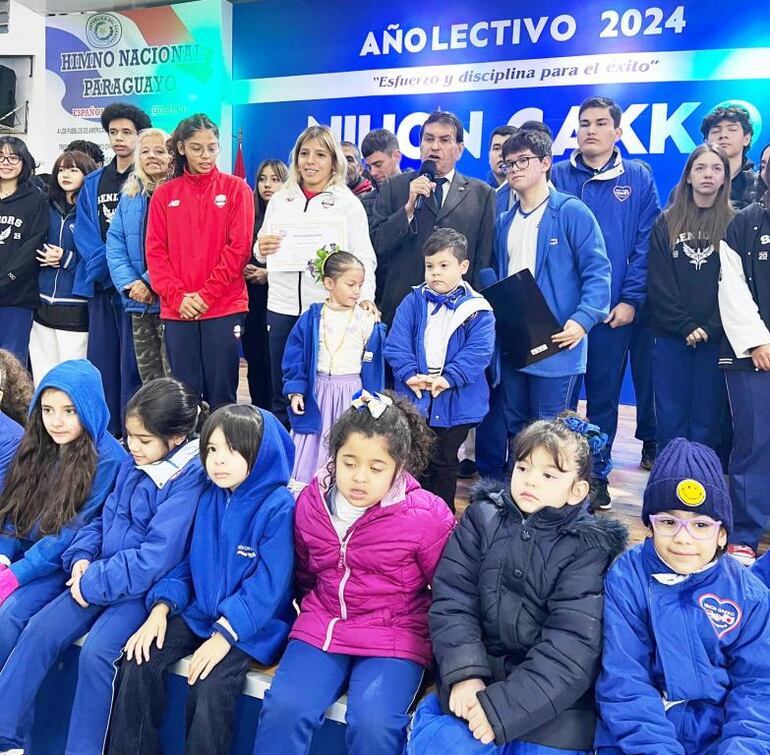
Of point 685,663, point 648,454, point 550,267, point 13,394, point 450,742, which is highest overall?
point 550,267

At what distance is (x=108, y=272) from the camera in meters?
3.63

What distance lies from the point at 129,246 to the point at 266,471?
193 cm

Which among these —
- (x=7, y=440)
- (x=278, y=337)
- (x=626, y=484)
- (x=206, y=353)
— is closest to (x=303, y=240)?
(x=278, y=337)

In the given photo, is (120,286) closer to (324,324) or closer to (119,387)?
(119,387)

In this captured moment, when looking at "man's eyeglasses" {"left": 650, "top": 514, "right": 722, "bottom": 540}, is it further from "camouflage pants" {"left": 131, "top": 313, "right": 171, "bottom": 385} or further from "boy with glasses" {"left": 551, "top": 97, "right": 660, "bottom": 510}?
"camouflage pants" {"left": 131, "top": 313, "right": 171, "bottom": 385}

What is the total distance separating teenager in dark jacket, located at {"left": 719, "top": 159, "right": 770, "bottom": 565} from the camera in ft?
8.91

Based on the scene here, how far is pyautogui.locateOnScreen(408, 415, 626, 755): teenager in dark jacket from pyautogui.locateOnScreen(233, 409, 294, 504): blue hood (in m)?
0.46

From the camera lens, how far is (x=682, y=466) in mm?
1634

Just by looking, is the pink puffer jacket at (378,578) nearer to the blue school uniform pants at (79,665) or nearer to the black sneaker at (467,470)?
the blue school uniform pants at (79,665)

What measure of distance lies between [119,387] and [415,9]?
3925 millimetres

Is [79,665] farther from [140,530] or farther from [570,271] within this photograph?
[570,271]

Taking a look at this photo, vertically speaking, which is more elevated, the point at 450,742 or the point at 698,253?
the point at 698,253

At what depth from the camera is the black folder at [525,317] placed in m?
2.98

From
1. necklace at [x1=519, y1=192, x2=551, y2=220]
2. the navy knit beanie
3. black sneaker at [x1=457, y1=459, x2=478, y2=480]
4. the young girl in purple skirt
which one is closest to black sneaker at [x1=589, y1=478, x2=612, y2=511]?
black sneaker at [x1=457, y1=459, x2=478, y2=480]
